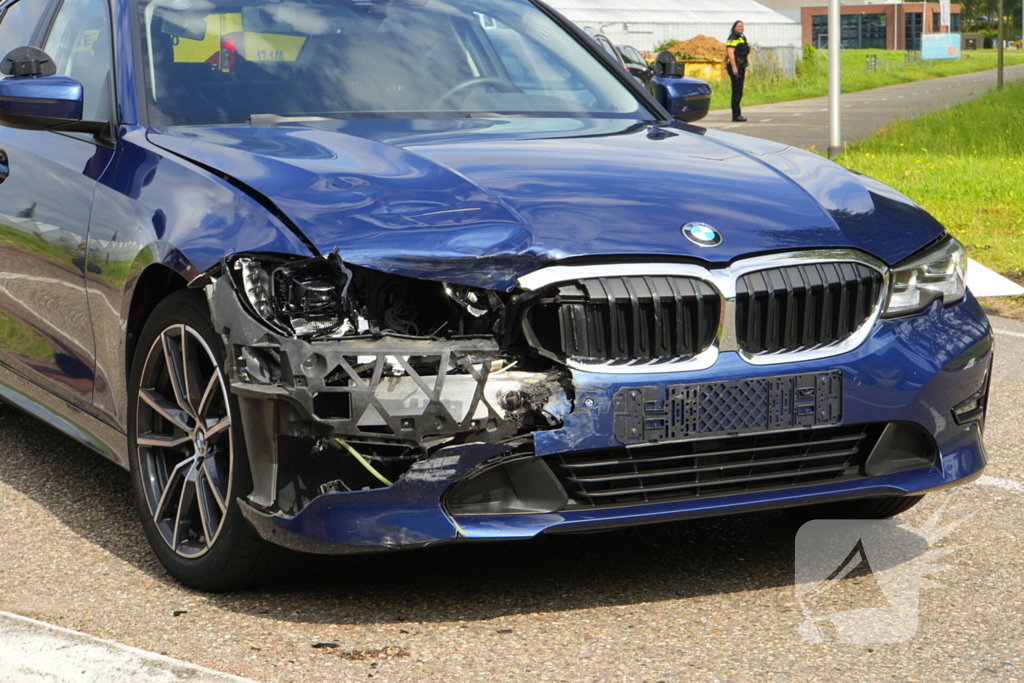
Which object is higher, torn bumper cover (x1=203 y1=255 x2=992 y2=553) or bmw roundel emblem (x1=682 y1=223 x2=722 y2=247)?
bmw roundel emblem (x1=682 y1=223 x2=722 y2=247)

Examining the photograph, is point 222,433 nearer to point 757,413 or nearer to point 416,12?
point 757,413

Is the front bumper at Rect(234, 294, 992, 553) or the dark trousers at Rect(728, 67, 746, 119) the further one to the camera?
the dark trousers at Rect(728, 67, 746, 119)

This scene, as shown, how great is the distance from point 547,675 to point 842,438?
0.97m

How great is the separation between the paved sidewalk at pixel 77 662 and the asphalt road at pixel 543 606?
2.5 inches

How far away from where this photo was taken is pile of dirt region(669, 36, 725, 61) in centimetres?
4444

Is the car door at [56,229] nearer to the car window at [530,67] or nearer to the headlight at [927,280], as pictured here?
the car window at [530,67]

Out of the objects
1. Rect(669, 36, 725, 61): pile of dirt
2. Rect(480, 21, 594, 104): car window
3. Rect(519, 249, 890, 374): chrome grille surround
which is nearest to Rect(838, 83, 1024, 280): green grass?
Rect(480, 21, 594, 104): car window

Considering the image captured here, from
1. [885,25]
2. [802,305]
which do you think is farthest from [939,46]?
[802,305]

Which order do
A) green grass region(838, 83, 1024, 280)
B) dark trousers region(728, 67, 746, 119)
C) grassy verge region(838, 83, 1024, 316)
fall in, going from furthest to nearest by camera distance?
dark trousers region(728, 67, 746, 119) < green grass region(838, 83, 1024, 280) < grassy verge region(838, 83, 1024, 316)

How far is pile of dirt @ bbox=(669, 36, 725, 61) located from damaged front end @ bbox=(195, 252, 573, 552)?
4163 cm

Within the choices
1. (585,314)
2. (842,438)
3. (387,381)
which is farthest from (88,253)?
(842,438)

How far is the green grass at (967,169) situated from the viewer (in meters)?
10.3

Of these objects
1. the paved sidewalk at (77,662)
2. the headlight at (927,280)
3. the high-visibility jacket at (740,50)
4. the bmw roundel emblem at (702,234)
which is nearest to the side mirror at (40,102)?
the paved sidewalk at (77,662)

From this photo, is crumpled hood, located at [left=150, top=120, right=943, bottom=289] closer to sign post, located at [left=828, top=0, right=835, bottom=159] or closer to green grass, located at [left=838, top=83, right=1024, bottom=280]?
green grass, located at [left=838, top=83, right=1024, bottom=280]
